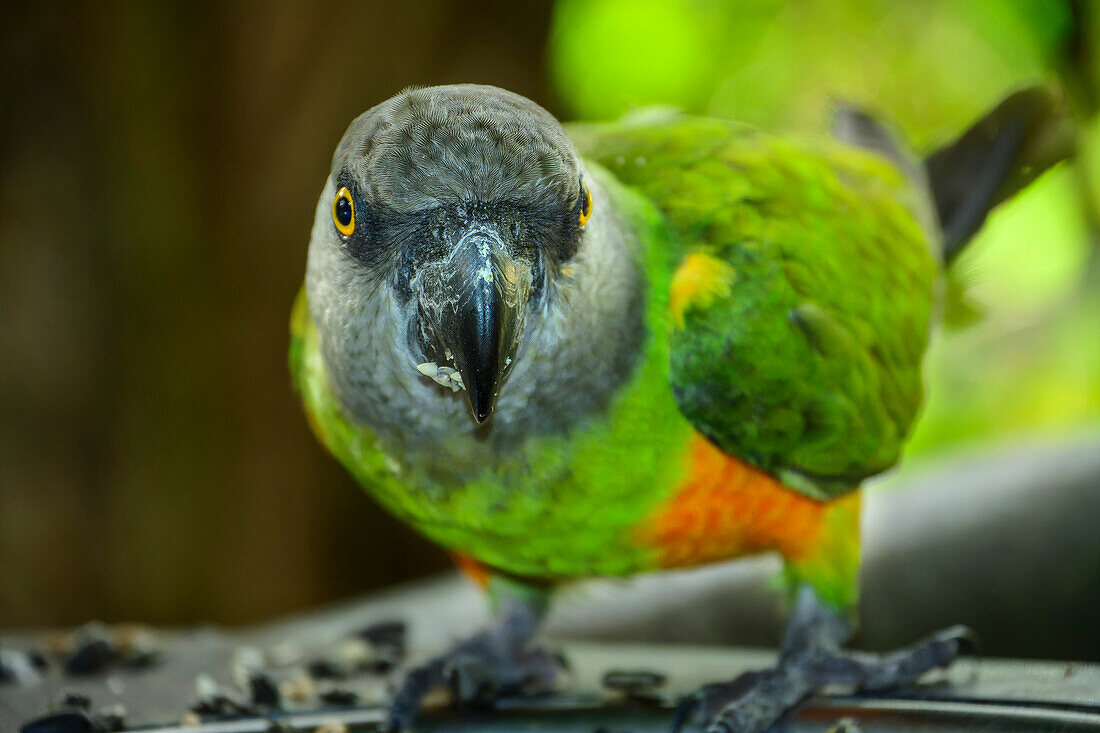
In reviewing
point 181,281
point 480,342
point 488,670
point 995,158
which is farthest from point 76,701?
point 995,158

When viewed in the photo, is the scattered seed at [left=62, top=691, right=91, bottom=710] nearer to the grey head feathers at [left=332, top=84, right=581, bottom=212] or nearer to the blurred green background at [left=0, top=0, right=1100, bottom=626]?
the grey head feathers at [left=332, top=84, right=581, bottom=212]

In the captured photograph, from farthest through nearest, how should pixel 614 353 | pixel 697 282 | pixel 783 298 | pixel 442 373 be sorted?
pixel 783 298, pixel 697 282, pixel 614 353, pixel 442 373

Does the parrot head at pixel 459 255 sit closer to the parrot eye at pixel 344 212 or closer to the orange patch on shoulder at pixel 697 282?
the parrot eye at pixel 344 212

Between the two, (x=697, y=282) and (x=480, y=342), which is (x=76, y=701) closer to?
(x=480, y=342)

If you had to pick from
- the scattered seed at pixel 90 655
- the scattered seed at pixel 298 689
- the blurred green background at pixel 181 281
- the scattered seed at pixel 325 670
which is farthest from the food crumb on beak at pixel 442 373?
the blurred green background at pixel 181 281

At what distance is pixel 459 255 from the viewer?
1630 mm

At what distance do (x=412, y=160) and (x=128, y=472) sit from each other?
11.6ft

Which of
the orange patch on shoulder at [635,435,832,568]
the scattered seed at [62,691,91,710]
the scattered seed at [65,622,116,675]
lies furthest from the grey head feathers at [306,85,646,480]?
the scattered seed at [65,622,116,675]

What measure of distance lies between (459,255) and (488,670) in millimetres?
1474

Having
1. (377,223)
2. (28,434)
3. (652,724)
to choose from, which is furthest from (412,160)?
(28,434)

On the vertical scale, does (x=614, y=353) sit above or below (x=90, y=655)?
above

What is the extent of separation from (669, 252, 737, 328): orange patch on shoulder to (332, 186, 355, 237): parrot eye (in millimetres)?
708

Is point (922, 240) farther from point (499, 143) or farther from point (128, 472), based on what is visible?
point (128, 472)

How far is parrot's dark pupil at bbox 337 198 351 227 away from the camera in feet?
5.79
